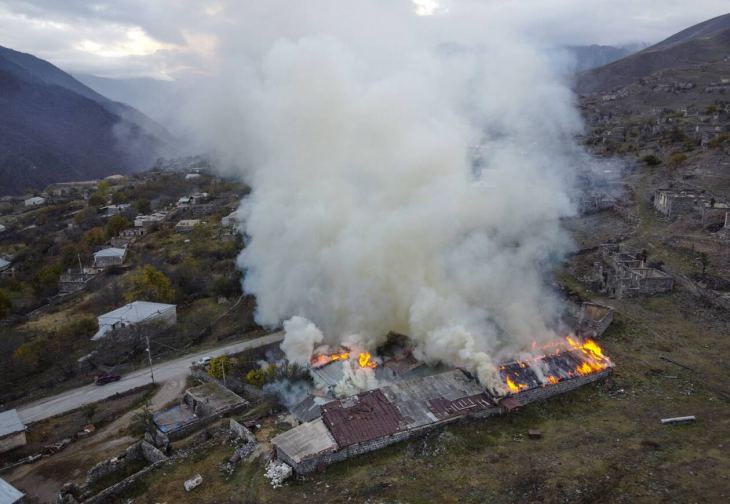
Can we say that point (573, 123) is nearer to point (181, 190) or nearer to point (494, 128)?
point (494, 128)

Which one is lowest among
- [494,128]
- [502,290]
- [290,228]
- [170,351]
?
[170,351]

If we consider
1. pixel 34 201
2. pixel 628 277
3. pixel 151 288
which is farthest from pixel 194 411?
pixel 34 201

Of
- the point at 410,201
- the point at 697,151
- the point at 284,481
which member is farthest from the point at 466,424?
the point at 697,151

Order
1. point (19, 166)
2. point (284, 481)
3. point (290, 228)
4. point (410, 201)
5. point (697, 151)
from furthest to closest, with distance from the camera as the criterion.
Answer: point (19, 166)
point (697, 151)
point (290, 228)
point (410, 201)
point (284, 481)

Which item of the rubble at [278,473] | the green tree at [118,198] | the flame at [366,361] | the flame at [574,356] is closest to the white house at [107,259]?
the green tree at [118,198]

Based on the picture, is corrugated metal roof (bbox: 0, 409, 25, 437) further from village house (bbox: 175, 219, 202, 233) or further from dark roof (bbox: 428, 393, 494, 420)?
village house (bbox: 175, 219, 202, 233)

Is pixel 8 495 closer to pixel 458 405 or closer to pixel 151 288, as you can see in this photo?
pixel 458 405
